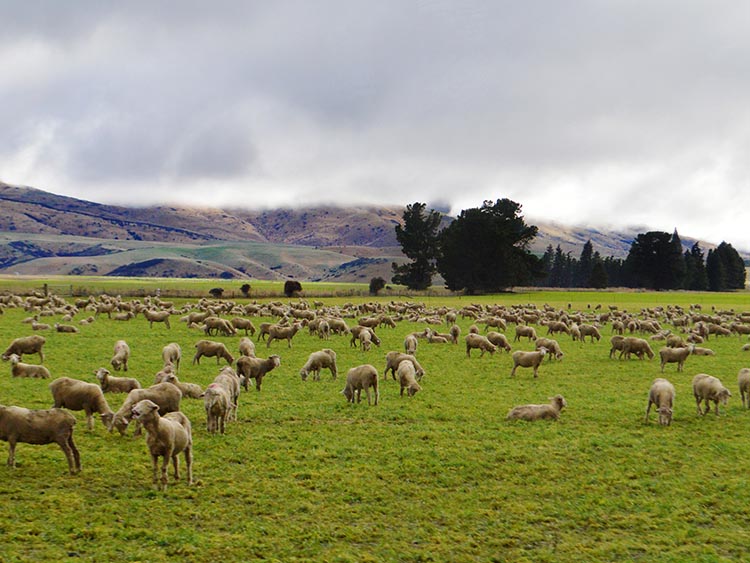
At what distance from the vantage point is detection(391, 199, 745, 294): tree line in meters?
115

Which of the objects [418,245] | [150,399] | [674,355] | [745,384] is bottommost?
[150,399]

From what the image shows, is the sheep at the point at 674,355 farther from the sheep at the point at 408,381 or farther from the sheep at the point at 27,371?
the sheep at the point at 27,371

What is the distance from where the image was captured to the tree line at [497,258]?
377ft

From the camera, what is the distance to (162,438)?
37.7 feet

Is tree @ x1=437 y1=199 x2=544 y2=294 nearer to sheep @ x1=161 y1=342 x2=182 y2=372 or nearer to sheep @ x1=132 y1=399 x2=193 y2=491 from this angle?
sheep @ x1=161 y1=342 x2=182 y2=372

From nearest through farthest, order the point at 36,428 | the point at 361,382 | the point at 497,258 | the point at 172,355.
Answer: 1. the point at 36,428
2. the point at 361,382
3. the point at 172,355
4. the point at 497,258

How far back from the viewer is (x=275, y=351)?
32719 mm

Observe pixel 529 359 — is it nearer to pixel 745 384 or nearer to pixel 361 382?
pixel 745 384

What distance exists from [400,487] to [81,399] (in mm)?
9161

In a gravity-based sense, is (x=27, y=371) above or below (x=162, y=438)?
below

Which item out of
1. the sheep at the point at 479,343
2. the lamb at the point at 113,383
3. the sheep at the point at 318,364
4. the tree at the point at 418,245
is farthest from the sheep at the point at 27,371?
the tree at the point at 418,245

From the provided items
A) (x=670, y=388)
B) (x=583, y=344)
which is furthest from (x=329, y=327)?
(x=670, y=388)

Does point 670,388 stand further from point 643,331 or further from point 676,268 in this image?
point 676,268

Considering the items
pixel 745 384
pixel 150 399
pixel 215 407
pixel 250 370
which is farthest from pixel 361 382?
pixel 745 384
